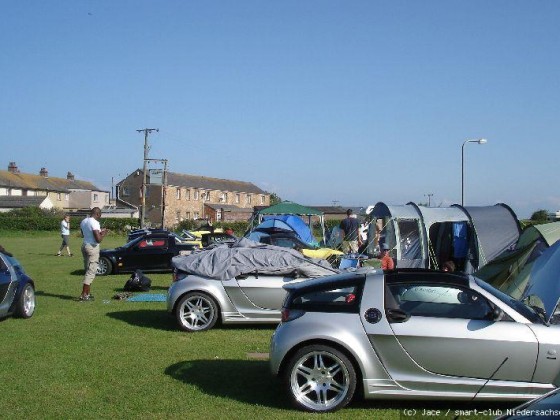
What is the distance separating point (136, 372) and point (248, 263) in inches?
121

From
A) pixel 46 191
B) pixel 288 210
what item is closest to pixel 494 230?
pixel 288 210

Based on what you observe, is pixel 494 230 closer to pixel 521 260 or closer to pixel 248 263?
pixel 521 260

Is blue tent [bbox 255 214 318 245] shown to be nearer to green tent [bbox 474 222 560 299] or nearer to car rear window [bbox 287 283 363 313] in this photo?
green tent [bbox 474 222 560 299]

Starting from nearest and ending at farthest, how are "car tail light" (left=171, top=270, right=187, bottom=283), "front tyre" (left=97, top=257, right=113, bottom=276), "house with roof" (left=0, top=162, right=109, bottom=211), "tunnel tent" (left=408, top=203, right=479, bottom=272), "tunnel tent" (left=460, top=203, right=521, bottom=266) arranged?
"car tail light" (left=171, top=270, right=187, bottom=283)
"tunnel tent" (left=460, top=203, right=521, bottom=266)
"tunnel tent" (left=408, top=203, right=479, bottom=272)
"front tyre" (left=97, top=257, right=113, bottom=276)
"house with roof" (left=0, top=162, right=109, bottom=211)

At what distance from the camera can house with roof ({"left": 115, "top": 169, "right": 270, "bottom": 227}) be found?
75250mm

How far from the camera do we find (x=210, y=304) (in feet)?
32.8

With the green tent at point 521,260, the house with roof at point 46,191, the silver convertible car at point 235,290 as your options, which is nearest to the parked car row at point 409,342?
the silver convertible car at point 235,290

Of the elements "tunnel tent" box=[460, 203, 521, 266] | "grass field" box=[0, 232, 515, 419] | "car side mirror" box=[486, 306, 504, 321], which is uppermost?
"tunnel tent" box=[460, 203, 521, 266]

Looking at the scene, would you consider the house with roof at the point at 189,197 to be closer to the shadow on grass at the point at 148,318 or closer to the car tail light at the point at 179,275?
the shadow on grass at the point at 148,318

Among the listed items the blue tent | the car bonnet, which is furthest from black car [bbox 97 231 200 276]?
the car bonnet

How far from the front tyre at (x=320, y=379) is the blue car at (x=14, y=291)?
6220mm

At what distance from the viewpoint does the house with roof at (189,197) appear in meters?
75.2

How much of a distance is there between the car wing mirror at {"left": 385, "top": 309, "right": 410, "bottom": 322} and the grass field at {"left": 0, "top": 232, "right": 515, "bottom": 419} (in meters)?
0.86

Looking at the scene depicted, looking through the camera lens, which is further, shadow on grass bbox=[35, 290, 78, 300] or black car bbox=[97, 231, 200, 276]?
black car bbox=[97, 231, 200, 276]
